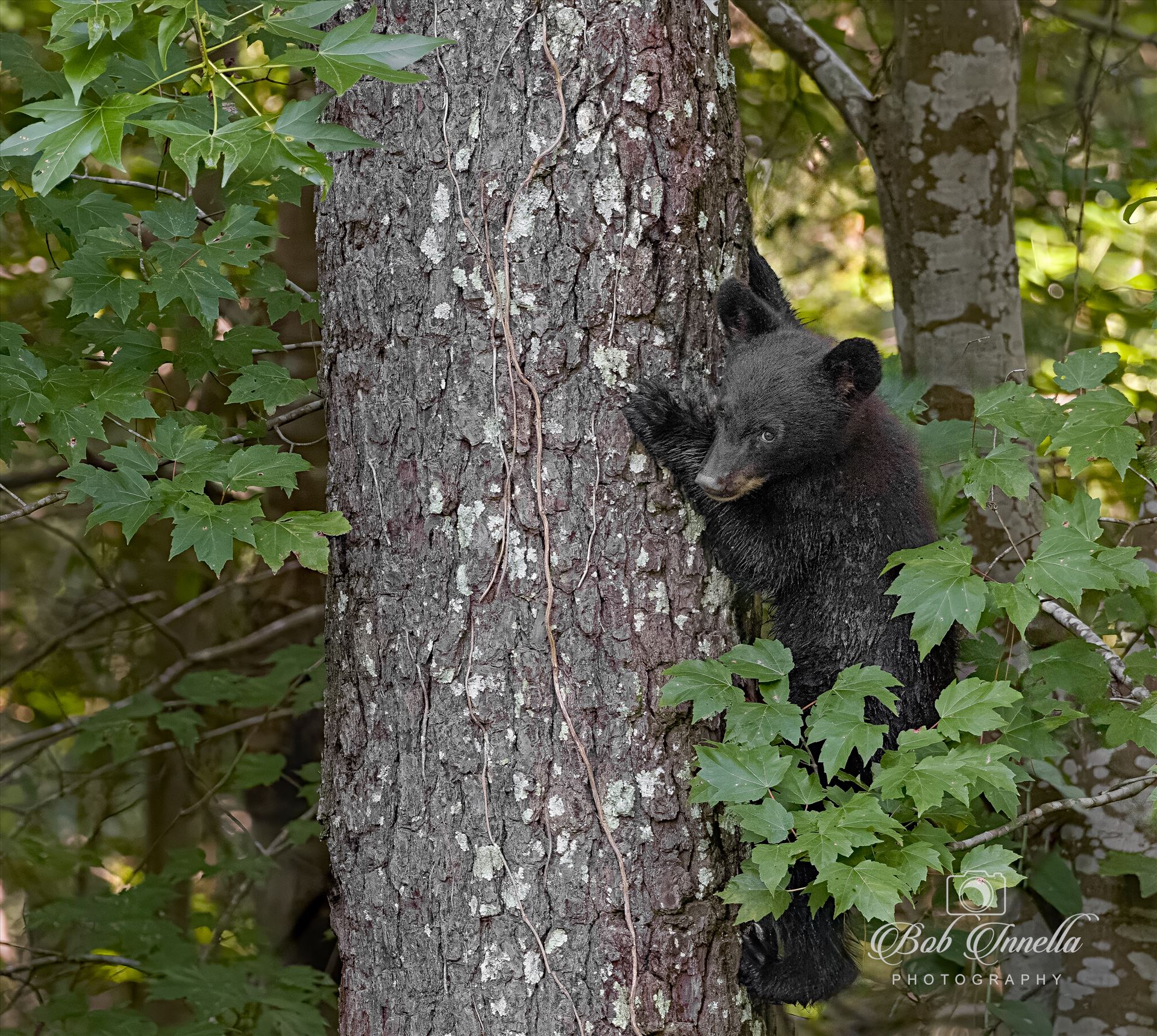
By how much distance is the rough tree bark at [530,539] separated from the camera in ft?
7.18

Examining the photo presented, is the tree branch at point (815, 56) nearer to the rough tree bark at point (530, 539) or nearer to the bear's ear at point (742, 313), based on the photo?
the bear's ear at point (742, 313)

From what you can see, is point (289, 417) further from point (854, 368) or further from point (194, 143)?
point (854, 368)

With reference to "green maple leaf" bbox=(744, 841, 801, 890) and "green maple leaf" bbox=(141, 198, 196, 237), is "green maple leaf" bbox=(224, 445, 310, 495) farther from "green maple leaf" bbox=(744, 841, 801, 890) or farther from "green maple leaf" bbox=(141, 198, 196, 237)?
"green maple leaf" bbox=(744, 841, 801, 890)

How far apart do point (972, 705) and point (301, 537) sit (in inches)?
54.9

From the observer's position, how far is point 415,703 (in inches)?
89.4

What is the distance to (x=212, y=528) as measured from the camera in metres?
2.13

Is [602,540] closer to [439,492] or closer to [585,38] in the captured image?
[439,492]

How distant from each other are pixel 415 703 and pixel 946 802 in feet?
3.86

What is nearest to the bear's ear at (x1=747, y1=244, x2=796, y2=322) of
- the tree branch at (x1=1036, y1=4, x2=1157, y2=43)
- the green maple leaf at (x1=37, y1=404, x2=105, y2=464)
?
the green maple leaf at (x1=37, y1=404, x2=105, y2=464)

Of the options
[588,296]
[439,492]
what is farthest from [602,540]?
[588,296]

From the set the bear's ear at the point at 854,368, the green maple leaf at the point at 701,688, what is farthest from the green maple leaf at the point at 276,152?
the bear's ear at the point at 854,368

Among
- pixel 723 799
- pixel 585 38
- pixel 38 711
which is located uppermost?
pixel 585 38

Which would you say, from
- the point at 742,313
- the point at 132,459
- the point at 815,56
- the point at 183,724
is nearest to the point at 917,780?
the point at 742,313

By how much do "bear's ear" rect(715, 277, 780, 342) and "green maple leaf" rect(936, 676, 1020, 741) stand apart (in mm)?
988
